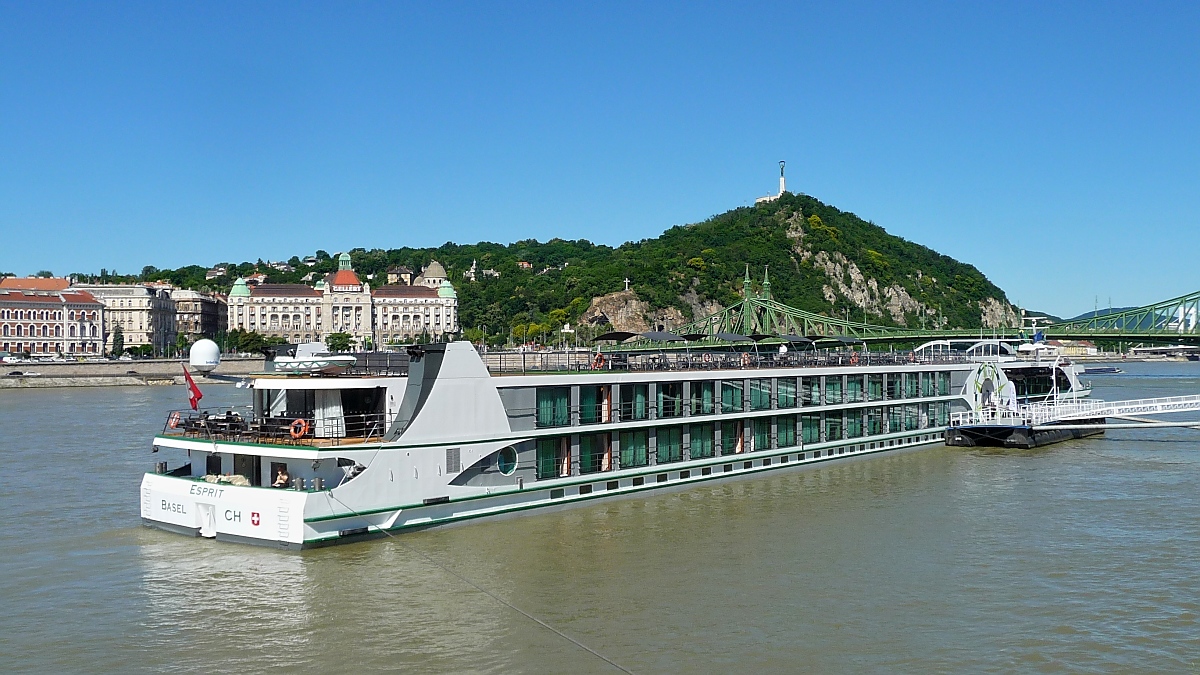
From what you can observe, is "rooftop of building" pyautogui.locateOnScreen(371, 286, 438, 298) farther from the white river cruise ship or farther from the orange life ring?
the orange life ring

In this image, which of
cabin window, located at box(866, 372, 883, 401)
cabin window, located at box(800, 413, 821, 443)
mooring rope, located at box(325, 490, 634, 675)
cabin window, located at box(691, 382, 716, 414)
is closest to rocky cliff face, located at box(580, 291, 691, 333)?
cabin window, located at box(866, 372, 883, 401)

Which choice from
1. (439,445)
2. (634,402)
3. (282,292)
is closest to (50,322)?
(282,292)

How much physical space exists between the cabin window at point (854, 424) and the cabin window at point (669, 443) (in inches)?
360

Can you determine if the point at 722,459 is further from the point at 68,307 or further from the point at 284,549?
the point at 68,307

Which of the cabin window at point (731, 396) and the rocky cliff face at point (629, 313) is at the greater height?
the rocky cliff face at point (629, 313)

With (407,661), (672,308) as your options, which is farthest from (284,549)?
(672,308)

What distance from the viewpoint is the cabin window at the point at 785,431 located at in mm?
30812

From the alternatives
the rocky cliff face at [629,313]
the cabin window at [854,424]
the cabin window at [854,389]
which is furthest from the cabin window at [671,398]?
the rocky cliff face at [629,313]

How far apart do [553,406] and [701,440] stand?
19.4 ft

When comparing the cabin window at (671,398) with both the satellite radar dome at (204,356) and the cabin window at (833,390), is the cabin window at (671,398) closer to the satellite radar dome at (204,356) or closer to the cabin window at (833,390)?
the cabin window at (833,390)

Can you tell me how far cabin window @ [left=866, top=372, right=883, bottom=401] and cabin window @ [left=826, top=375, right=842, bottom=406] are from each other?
1.85 m

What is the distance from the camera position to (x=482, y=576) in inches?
732

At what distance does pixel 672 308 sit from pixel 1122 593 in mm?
119963

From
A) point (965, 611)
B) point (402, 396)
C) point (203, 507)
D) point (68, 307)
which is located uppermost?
point (68, 307)
